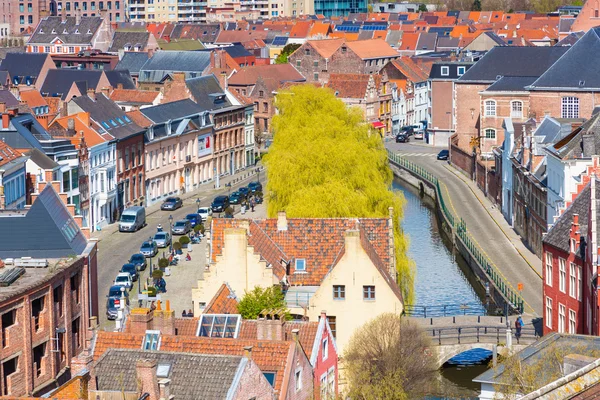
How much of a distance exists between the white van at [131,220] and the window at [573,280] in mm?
39306

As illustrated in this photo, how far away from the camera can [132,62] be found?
15550cm

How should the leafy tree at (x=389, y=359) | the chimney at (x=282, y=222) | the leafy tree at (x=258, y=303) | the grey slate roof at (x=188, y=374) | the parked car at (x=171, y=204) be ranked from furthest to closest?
the parked car at (x=171, y=204), the chimney at (x=282, y=222), the leafy tree at (x=258, y=303), the leafy tree at (x=389, y=359), the grey slate roof at (x=188, y=374)

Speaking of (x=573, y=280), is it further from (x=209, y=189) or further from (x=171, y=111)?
(x=171, y=111)

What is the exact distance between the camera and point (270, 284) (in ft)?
162

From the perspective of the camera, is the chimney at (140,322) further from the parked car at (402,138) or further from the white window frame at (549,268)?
the parked car at (402,138)

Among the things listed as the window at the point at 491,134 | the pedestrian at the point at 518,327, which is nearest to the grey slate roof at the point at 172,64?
the window at the point at 491,134

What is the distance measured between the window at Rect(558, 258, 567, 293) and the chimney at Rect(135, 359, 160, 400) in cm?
2878

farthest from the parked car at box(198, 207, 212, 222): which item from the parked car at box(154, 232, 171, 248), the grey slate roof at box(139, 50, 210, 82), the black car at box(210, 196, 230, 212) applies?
the grey slate roof at box(139, 50, 210, 82)

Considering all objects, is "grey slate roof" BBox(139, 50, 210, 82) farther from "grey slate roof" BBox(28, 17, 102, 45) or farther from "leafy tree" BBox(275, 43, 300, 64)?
"grey slate roof" BBox(28, 17, 102, 45)

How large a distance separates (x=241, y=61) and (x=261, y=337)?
143 m

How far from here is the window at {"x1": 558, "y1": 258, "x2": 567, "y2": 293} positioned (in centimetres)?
5619

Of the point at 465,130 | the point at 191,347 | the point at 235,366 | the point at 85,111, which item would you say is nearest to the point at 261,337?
the point at 191,347

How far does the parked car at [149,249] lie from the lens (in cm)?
7944

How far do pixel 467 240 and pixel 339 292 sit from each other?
3593 cm
